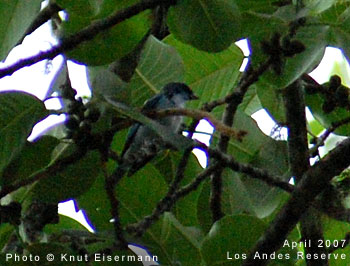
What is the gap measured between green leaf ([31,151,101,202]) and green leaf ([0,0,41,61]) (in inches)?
12.2

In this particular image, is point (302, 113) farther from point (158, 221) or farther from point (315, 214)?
point (158, 221)

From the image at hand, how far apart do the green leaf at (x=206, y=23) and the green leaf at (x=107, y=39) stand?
11 centimetres

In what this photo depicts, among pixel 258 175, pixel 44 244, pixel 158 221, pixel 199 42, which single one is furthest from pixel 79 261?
pixel 199 42

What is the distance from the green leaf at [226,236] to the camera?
1.88m

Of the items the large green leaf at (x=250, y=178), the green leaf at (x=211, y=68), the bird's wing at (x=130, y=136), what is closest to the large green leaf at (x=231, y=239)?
Result: the large green leaf at (x=250, y=178)

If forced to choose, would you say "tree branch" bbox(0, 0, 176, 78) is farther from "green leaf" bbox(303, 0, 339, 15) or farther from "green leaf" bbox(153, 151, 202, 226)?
"green leaf" bbox(153, 151, 202, 226)

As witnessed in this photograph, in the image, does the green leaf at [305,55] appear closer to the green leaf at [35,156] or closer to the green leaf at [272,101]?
the green leaf at [272,101]

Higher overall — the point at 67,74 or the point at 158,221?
the point at 67,74

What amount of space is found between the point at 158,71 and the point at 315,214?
0.62m

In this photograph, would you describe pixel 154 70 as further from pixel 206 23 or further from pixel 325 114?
pixel 325 114

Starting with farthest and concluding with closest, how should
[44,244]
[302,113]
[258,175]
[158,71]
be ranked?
[302,113], [158,71], [258,175], [44,244]

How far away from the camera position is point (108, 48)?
204cm

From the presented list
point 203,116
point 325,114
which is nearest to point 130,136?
point 325,114


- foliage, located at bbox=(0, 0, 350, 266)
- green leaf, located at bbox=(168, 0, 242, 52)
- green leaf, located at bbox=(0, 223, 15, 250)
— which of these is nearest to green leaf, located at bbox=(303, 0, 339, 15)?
foliage, located at bbox=(0, 0, 350, 266)
